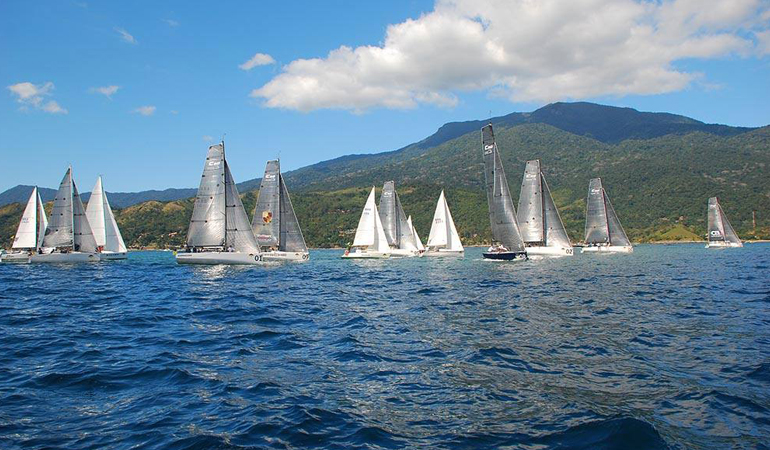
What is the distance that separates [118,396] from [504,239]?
57909 millimetres

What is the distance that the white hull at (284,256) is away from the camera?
208 ft

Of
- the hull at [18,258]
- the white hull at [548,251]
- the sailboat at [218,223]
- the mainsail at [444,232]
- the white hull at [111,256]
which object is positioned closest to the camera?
the sailboat at [218,223]

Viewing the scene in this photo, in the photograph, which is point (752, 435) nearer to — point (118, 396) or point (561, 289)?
point (118, 396)

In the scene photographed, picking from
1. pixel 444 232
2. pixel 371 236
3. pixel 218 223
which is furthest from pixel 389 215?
pixel 218 223

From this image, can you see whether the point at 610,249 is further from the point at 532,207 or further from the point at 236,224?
the point at 236,224

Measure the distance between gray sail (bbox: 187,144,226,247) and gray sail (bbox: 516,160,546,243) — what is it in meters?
41.0

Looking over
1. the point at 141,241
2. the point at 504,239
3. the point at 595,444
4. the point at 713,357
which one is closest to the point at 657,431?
the point at 595,444

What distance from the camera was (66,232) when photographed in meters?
64.8

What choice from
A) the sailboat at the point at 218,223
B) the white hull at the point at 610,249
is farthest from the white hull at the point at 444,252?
the sailboat at the point at 218,223

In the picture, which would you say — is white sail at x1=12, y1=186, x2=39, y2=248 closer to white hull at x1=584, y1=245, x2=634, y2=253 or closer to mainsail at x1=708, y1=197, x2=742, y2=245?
white hull at x1=584, y1=245, x2=634, y2=253

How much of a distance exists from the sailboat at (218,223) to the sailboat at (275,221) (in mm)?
8844

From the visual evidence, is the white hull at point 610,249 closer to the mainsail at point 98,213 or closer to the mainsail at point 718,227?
the mainsail at point 718,227

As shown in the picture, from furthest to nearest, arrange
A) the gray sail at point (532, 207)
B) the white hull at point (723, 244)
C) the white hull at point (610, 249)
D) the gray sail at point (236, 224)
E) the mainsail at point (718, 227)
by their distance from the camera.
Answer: the white hull at point (723, 244), the mainsail at point (718, 227), the white hull at point (610, 249), the gray sail at point (532, 207), the gray sail at point (236, 224)

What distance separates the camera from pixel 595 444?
6.79 m
